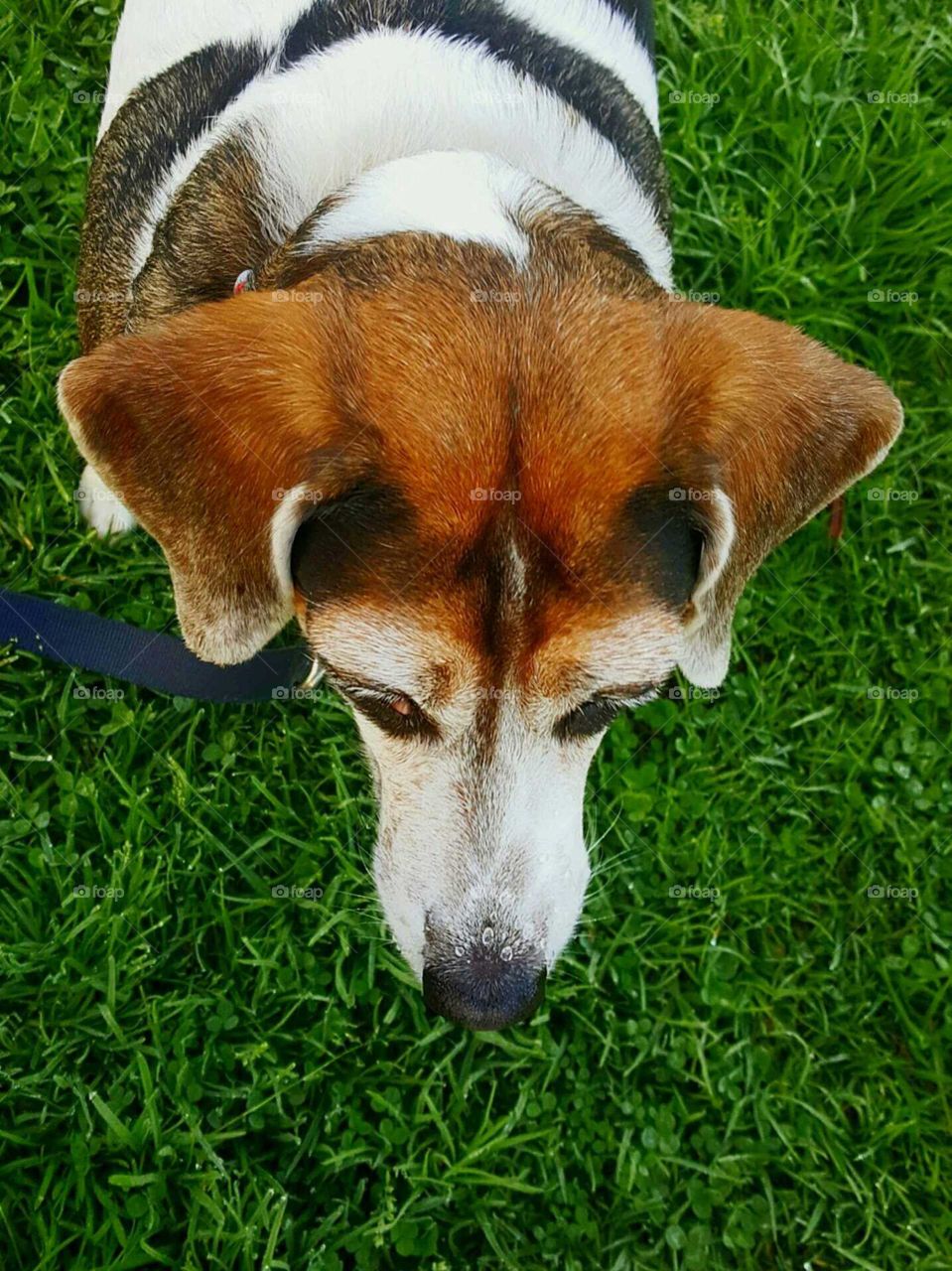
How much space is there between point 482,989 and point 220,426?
1.49 metres

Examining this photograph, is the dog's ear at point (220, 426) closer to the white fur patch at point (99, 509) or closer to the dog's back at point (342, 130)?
the dog's back at point (342, 130)

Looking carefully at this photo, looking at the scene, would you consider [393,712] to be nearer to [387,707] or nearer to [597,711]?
[387,707]

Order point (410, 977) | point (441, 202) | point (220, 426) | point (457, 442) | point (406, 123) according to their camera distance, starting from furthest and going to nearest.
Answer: point (410, 977)
point (406, 123)
point (441, 202)
point (220, 426)
point (457, 442)

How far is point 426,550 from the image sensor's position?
2.43m

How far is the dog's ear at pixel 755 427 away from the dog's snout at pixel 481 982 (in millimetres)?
974

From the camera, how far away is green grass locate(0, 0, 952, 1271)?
3.72 m

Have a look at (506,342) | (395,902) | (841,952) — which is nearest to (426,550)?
(506,342)

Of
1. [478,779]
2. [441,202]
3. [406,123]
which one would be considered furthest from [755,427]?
[406,123]

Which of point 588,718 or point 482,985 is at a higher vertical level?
point 588,718

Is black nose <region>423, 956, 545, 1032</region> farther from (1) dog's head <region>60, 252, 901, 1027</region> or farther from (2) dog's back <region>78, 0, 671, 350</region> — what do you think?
(2) dog's back <region>78, 0, 671, 350</region>

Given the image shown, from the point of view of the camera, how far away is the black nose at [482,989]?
282 centimetres

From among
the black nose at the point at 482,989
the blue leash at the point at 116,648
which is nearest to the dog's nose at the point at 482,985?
the black nose at the point at 482,989

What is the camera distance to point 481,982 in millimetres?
2816

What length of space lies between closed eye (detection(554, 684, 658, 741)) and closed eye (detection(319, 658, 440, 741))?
32cm
